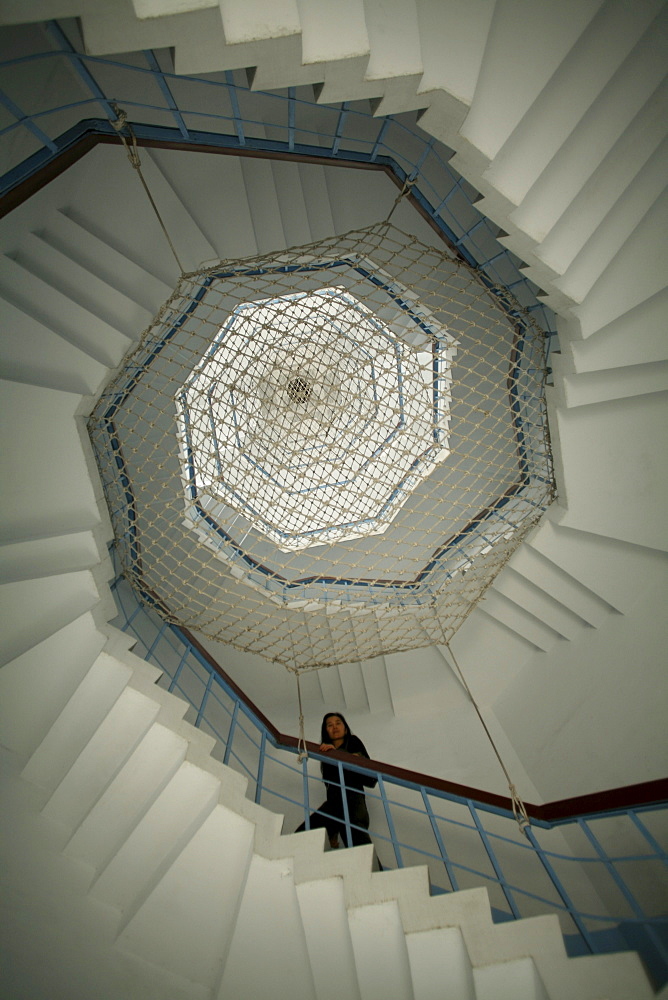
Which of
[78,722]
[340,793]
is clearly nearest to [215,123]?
[78,722]

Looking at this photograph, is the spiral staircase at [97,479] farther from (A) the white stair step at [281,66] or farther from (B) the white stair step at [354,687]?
(B) the white stair step at [354,687]

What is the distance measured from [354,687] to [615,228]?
11.2ft

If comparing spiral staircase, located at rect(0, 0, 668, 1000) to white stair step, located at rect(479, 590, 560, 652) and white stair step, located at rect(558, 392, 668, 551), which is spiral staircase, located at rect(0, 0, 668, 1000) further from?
white stair step, located at rect(479, 590, 560, 652)

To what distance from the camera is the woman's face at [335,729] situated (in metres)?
3.24

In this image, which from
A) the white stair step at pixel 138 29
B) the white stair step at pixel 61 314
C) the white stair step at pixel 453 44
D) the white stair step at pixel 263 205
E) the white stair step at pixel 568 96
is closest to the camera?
the white stair step at pixel 138 29

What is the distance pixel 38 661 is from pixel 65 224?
5.78 ft

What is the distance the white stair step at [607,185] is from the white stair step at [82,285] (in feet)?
5.60

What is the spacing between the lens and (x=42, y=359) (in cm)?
204

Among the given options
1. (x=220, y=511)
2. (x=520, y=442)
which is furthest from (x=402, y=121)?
(x=220, y=511)

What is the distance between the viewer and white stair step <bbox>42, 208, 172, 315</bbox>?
2.09 meters

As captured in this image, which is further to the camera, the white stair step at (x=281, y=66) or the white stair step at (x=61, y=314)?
the white stair step at (x=61, y=314)

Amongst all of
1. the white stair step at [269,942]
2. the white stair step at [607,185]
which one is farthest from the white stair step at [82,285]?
the white stair step at [269,942]

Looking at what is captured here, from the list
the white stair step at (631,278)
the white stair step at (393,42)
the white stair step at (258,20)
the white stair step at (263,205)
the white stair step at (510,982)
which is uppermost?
the white stair step at (263,205)

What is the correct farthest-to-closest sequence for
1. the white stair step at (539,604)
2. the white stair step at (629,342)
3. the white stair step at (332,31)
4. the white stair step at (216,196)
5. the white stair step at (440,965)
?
the white stair step at (539,604), the white stair step at (216,196), the white stair step at (629,342), the white stair step at (440,965), the white stair step at (332,31)
